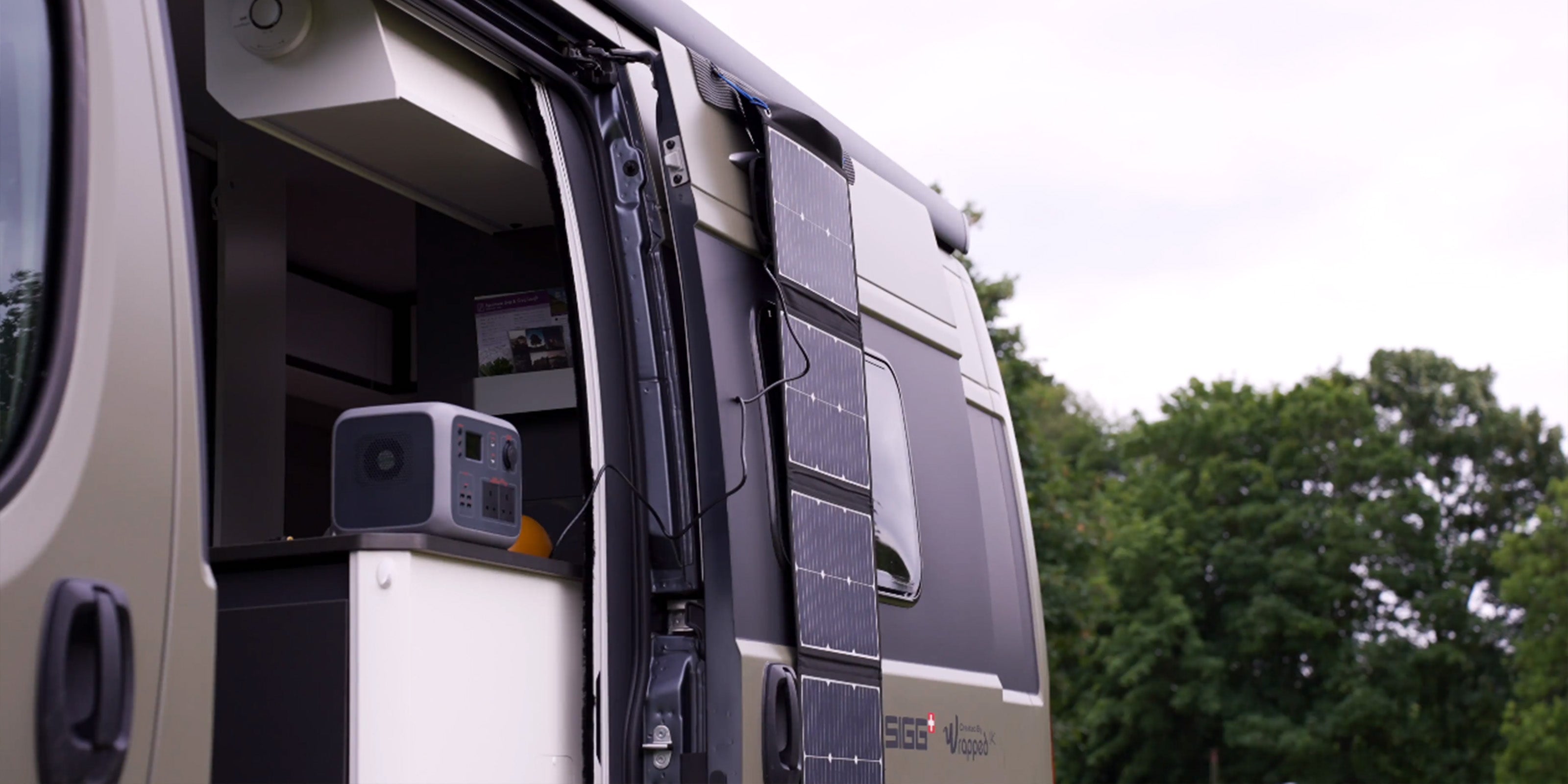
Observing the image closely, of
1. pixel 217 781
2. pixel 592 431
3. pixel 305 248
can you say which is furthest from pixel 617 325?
pixel 305 248

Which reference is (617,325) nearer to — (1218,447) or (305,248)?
(305,248)

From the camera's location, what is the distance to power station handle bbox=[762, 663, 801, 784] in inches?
131

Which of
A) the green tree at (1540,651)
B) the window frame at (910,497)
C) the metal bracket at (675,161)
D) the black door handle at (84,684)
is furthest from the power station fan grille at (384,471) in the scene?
the green tree at (1540,651)

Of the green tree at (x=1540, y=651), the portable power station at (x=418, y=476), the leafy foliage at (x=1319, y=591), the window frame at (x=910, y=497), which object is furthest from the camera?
the leafy foliage at (x=1319, y=591)

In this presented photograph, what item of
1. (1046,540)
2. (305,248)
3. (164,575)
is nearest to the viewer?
(164,575)

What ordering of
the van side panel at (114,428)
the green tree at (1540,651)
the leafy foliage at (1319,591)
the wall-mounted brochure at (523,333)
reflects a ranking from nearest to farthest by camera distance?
1. the van side panel at (114,428)
2. the wall-mounted brochure at (523,333)
3. the green tree at (1540,651)
4. the leafy foliage at (1319,591)

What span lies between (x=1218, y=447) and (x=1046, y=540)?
16293 millimetres

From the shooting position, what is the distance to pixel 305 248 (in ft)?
19.4

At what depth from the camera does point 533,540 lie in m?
4.07

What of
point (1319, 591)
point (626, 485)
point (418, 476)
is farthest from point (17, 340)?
point (1319, 591)

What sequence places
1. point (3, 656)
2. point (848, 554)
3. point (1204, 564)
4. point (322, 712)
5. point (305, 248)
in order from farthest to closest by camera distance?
1. point (1204, 564)
2. point (305, 248)
3. point (848, 554)
4. point (322, 712)
5. point (3, 656)

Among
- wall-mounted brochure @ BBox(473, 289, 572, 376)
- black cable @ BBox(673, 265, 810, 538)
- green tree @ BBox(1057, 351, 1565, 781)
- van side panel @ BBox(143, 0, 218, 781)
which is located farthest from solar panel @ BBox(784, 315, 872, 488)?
green tree @ BBox(1057, 351, 1565, 781)

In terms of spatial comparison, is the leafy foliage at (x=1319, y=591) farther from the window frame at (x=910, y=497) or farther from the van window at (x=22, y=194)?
the van window at (x=22, y=194)

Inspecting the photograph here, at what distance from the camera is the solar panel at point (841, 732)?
3.47 metres
